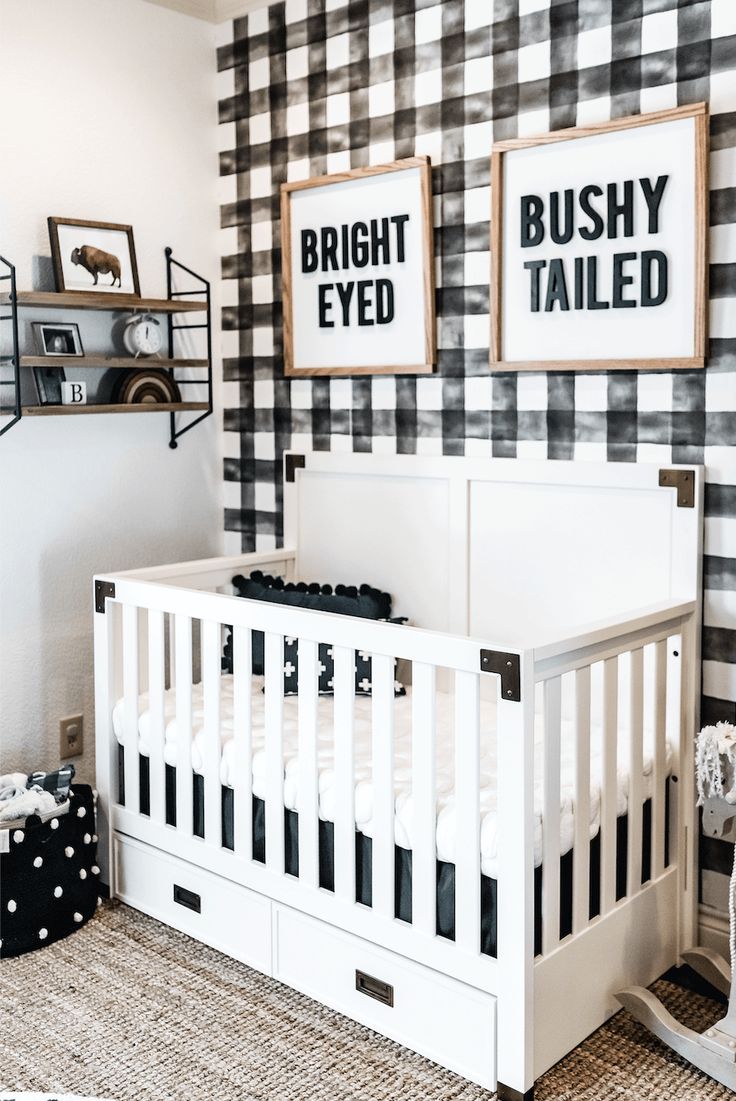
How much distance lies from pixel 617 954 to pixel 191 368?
2047mm

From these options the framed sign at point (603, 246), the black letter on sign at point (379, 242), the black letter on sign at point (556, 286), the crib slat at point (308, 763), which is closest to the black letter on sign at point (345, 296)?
the black letter on sign at point (379, 242)

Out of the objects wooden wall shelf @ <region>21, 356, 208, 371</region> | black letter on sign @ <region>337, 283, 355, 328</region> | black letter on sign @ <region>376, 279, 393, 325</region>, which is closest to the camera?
wooden wall shelf @ <region>21, 356, 208, 371</region>

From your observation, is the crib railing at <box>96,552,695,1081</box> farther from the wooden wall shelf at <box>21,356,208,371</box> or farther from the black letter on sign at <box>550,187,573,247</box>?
the black letter on sign at <box>550,187,573,247</box>

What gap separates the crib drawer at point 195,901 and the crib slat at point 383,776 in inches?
14.3

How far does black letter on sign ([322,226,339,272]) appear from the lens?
304 centimetres

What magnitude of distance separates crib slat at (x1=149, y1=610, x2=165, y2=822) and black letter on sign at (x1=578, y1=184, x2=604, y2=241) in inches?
51.1

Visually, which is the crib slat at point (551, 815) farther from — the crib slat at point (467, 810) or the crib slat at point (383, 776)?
the crib slat at point (383, 776)

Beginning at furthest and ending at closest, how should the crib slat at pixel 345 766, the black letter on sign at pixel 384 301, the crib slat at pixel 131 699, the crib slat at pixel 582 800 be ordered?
the black letter on sign at pixel 384 301 → the crib slat at pixel 131 699 → the crib slat at pixel 345 766 → the crib slat at pixel 582 800

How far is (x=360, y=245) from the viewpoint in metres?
2.99

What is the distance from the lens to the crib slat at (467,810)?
78.0 inches

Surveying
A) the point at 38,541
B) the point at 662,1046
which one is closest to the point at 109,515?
the point at 38,541

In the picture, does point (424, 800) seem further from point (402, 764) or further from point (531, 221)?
point (531, 221)

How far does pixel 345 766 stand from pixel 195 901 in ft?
2.14

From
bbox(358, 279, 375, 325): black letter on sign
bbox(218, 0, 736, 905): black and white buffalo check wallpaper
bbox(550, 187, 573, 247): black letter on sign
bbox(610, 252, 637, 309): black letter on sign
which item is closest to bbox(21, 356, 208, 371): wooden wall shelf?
bbox(218, 0, 736, 905): black and white buffalo check wallpaper
